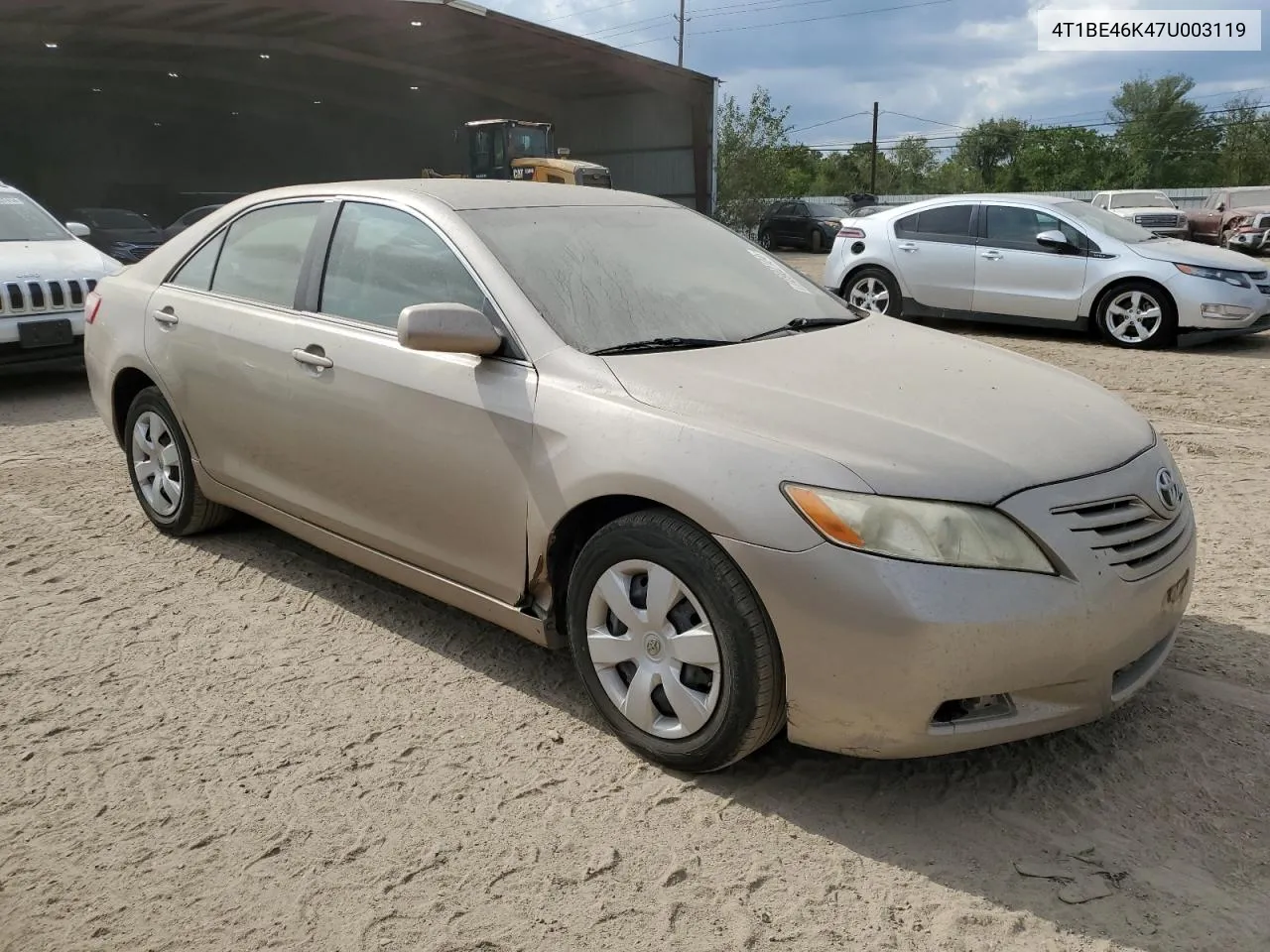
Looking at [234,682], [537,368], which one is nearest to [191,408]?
[234,682]

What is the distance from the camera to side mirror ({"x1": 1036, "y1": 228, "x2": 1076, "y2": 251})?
1054cm

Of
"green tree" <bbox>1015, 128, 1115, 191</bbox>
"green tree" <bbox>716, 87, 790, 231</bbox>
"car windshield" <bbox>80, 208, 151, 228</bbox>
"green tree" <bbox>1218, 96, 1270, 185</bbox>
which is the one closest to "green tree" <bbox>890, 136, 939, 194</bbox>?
"green tree" <bbox>1015, 128, 1115, 191</bbox>

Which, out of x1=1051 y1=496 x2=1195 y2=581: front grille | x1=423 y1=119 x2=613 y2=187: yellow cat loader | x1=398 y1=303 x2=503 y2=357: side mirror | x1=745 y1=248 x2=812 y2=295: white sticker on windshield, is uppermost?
x1=423 y1=119 x2=613 y2=187: yellow cat loader

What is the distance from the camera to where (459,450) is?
3320 mm

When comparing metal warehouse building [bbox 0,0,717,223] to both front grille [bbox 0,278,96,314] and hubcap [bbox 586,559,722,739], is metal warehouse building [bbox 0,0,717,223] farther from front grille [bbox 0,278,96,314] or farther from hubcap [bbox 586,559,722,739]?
hubcap [bbox 586,559,722,739]

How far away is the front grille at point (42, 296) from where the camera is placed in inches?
319

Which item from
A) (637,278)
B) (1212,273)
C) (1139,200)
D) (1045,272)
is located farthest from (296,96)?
(637,278)

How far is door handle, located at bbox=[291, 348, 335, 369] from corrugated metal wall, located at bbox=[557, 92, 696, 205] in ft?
100.0

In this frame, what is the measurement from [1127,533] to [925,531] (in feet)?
2.03

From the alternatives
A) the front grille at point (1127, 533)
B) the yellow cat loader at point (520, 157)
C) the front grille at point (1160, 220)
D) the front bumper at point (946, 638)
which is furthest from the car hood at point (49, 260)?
the front grille at point (1160, 220)

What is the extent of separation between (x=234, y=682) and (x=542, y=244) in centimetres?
175

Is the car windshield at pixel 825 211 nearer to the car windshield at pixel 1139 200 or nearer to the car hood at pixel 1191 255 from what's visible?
the car windshield at pixel 1139 200

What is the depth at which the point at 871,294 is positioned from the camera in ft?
39.3

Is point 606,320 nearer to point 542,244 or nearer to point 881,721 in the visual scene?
point 542,244
